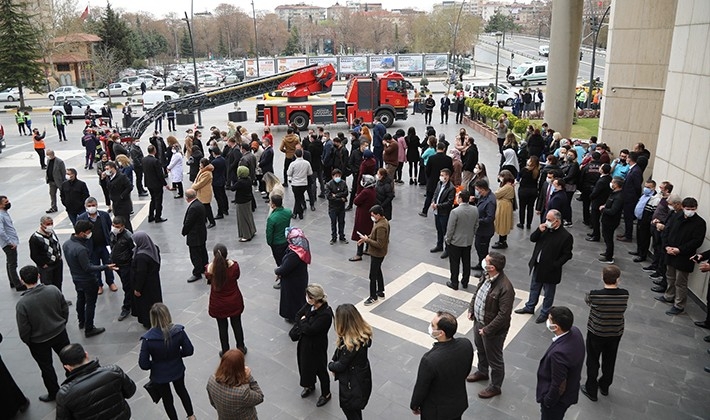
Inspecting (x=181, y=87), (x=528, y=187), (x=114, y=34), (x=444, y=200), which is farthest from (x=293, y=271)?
(x=114, y=34)

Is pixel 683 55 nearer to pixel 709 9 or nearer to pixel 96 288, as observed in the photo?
pixel 709 9

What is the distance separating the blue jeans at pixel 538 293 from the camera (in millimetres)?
7195

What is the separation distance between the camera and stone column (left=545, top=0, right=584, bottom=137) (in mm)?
17000

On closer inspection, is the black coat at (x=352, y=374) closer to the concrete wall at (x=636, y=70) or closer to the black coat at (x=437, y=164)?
the black coat at (x=437, y=164)

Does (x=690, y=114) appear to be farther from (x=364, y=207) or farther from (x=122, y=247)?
(x=122, y=247)

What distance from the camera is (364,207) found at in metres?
9.24

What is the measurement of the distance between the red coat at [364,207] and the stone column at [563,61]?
11.5 metres

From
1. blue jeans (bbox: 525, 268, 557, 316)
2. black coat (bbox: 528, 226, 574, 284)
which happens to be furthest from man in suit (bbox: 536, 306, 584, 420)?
blue jeans (bbox: 525, 268, 557, 316)

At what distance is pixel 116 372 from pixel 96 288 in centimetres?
332

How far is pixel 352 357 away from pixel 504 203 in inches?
233

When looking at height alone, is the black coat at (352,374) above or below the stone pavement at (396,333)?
above

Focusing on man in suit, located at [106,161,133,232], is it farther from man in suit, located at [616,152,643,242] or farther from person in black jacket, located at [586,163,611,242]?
man in suit, located at [616,152,643,242]

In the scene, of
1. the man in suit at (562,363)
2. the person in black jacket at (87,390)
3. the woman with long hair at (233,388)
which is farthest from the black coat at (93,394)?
the man in suit at (562,363)

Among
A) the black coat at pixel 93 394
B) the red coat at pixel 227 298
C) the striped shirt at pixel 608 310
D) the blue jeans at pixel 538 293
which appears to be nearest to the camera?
the black coat at pixel 93 394
